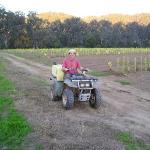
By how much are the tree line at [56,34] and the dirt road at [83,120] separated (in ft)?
250

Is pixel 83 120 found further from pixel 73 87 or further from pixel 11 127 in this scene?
pixel 11 127

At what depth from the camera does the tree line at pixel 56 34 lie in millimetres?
89812

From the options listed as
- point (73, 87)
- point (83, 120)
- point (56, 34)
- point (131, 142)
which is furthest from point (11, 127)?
point (56, 34)

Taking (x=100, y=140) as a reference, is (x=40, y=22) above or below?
above

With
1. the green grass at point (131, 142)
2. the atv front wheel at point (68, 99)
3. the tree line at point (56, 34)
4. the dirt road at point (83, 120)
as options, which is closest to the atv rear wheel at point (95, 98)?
the dirt road at point (83, 120)

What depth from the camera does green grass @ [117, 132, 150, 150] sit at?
7.86 metres

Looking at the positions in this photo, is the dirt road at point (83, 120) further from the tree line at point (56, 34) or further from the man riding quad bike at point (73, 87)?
the tree line at point (56, 34)

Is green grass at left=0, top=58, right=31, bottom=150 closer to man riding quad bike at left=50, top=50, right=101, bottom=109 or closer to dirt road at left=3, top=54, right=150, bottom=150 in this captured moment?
dirt road at left=3, top=54, right=150, bottom=150

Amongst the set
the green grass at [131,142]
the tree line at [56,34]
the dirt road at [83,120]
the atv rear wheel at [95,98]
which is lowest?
the green grass at [131,142]

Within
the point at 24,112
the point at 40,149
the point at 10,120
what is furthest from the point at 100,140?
the point at 24,112

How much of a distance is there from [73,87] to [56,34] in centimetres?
8371

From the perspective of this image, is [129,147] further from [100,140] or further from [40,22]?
[40,22]

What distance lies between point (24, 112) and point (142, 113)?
11.1ft

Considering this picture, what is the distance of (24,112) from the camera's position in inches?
427
